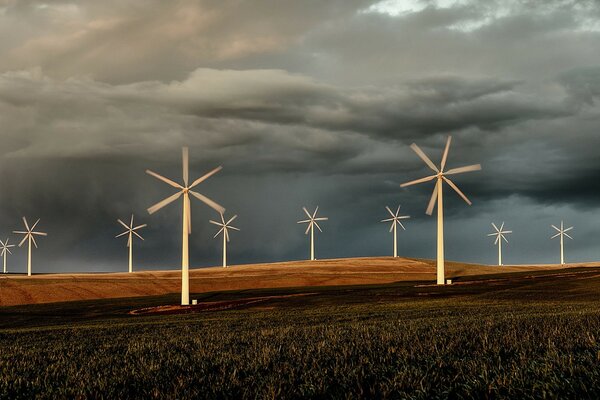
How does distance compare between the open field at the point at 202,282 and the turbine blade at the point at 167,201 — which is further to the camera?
the open field at the point at 202,282

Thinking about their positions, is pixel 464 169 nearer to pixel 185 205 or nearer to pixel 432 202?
pixel 432 202

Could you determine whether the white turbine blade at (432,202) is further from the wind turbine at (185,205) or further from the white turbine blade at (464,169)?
Answer: the wind turbine at (185,205)

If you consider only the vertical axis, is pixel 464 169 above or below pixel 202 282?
above

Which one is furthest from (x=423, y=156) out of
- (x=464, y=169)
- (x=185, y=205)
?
(x=185, y=205)

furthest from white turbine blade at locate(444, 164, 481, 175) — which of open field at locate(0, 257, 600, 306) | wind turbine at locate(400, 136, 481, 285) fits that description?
open field at locate(0, 257, 600, 306)

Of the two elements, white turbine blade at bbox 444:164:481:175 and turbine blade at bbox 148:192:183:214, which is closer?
turbine blade at bbox 148:192:183:214

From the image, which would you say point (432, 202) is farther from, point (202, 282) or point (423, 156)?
point (202, 282)

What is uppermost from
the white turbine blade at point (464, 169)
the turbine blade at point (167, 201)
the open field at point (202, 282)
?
the white turbine blade at point (464, 169)

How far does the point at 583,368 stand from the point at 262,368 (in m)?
5.93

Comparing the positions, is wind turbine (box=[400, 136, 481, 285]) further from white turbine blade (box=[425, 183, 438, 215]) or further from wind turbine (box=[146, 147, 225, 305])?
wind turbine (box=[146, 147, 225, 305])

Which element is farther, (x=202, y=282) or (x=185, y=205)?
(x=202, y=282)

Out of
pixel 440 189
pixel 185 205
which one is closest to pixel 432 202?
pixel 440 189

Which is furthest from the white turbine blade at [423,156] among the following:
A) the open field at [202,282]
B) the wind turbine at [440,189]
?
the open field at [202,282]

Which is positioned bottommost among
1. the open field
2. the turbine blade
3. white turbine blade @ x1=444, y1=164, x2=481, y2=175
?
the open field
